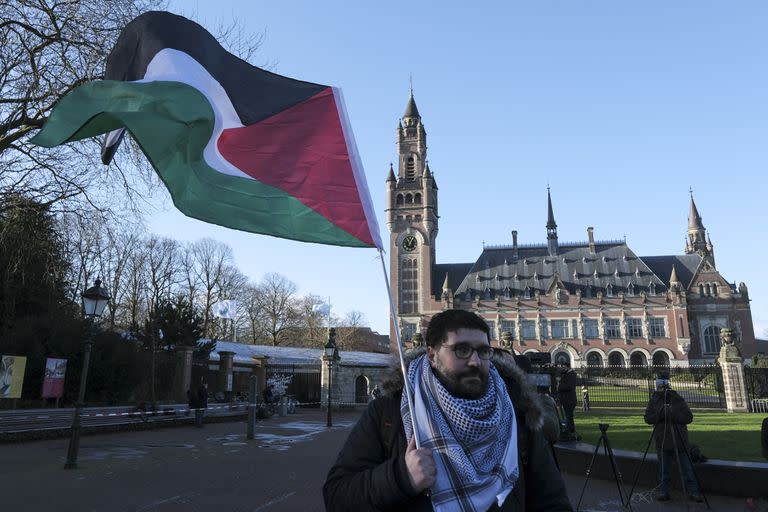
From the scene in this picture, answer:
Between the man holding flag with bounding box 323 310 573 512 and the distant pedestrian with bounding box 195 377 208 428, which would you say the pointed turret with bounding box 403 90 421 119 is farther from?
the man holding flag with bounding box 323 310 573 512

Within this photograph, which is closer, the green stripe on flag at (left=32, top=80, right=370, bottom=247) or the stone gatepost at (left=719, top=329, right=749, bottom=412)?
the green stripe on flag at (left=32, top=80, right=370, bottom=247)

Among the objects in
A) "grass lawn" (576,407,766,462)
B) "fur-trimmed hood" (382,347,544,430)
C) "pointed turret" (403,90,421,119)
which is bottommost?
"grass lawn" (576,407,766,462)

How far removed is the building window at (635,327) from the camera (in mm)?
67562

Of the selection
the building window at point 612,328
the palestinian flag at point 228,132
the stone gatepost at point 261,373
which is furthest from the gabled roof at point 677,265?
the palestinian flag at point 228,132

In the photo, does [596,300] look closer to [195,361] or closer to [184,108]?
[195,361]

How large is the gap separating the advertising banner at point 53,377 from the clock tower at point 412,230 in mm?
56247

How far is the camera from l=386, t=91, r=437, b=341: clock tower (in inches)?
2874

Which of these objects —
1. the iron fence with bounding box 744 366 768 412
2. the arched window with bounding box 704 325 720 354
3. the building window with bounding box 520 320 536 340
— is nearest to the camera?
the iron fence with bounding box 744 366 768 412

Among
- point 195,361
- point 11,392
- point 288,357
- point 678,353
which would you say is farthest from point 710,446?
point 678,353

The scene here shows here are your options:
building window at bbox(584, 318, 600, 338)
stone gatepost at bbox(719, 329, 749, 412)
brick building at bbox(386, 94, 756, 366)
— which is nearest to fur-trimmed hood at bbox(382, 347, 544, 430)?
stone gatepost at bbox(719, 329, 749, 412)

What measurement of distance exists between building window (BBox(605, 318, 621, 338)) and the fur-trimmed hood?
71531 millimetres

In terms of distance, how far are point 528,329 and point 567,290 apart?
7.16 metres

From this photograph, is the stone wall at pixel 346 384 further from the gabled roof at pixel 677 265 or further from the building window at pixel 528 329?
the gabled roof at pixel 677 265

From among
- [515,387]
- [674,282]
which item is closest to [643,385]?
[674,282]
